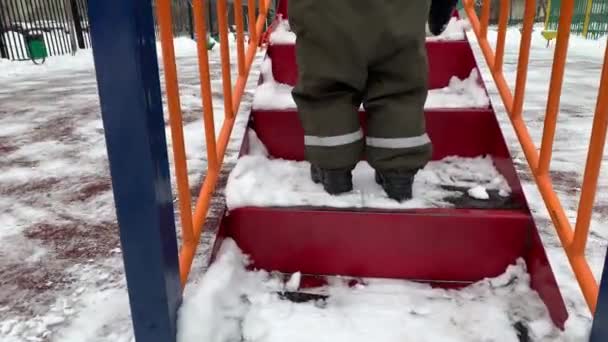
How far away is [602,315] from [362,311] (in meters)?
0.46

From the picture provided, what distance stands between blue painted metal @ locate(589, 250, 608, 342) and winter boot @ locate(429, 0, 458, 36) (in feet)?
2.83

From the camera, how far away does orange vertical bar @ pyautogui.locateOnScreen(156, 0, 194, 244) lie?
0.88m

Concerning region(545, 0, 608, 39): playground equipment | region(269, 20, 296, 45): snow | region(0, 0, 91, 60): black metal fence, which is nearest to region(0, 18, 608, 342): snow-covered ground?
region(269, 20, 296, 45): snow

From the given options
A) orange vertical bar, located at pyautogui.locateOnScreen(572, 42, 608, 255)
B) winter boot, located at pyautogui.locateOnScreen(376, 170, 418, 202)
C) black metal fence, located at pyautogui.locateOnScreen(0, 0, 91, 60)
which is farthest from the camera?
black metal fence, located at pyautogui.locateOnScreen(0, 0, 91, 60)

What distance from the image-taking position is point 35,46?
6.18m

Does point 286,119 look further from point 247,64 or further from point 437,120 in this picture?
point 437,120

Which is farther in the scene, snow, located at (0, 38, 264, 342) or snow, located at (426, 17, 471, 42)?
snow, located at (426, 17, 471, 42)

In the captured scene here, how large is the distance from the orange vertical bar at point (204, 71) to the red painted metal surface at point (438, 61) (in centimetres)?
68

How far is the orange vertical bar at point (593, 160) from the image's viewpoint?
83 cm

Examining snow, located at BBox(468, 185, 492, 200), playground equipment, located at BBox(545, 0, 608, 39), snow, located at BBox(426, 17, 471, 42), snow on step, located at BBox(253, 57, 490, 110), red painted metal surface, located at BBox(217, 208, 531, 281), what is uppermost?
snow, located at BBox(426, 17, 471, 42)

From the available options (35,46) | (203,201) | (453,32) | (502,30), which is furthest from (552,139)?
(35,46)

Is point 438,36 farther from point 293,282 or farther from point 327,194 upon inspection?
point 293,282

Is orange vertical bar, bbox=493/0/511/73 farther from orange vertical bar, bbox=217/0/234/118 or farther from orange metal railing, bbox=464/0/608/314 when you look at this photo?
orange vertical bar, bbox=217/0/234/118

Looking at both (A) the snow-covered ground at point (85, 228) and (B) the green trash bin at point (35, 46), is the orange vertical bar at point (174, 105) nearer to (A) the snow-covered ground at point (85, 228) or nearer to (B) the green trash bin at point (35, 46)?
(A) the snow-covered ground at point (85, 228)
